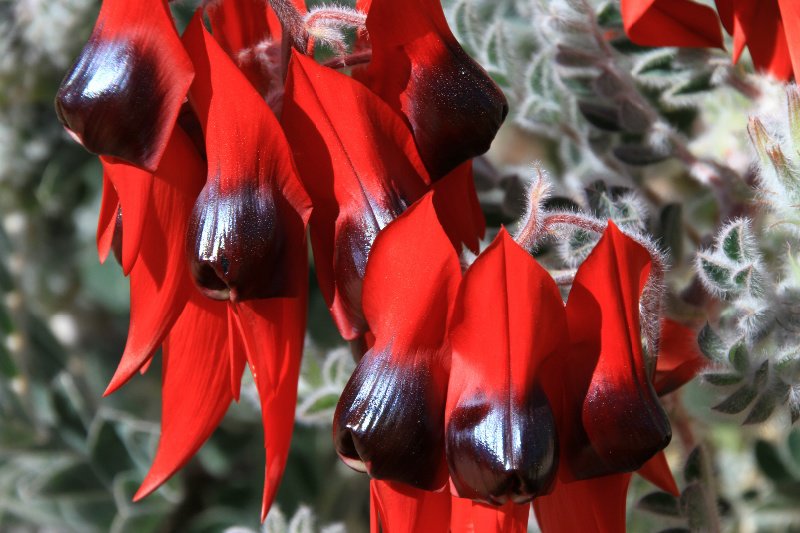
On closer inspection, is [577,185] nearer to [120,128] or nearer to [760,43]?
[760,43]

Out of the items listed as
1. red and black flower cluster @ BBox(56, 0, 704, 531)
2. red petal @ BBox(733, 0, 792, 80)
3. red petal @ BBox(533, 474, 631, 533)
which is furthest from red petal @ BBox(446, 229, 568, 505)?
red petal @ BBox(733, 0, 792, 80)

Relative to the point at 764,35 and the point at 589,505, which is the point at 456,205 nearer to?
the point at 589,505

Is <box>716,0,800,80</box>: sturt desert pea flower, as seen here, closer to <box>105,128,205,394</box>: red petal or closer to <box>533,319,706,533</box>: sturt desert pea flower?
<box>533,319,706,533</box>: sturt desert pea flower

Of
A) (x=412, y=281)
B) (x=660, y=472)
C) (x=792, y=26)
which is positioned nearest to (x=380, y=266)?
(x=412, y=281)

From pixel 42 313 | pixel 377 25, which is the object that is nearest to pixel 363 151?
pixel 377 25

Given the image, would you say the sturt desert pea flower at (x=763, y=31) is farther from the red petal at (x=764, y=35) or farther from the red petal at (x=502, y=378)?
the red petal at (x=502, y=378)

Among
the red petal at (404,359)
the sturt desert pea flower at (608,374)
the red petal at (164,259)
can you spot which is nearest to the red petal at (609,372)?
the sturt desert pea flower at (608,374)
